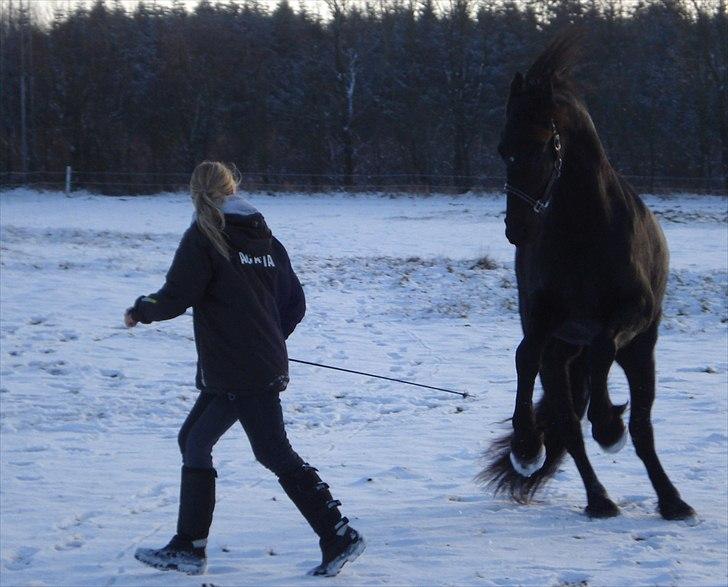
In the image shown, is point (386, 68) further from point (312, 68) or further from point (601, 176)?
point (601, 176)

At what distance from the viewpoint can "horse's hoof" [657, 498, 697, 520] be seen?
4785mm

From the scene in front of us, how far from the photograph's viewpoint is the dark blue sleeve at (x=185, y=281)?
3887mm

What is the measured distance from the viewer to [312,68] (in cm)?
3944

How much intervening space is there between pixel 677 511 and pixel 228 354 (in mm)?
2470

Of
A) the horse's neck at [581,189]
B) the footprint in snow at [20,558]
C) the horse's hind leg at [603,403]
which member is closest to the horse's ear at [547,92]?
the horse's neck at [581,189]

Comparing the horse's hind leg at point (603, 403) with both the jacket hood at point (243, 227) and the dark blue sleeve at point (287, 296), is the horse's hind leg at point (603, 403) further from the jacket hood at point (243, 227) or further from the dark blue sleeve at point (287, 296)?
the jacket hood at point (243, 227)

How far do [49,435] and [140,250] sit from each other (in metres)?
10.3

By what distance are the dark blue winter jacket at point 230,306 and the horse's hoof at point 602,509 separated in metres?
1.85

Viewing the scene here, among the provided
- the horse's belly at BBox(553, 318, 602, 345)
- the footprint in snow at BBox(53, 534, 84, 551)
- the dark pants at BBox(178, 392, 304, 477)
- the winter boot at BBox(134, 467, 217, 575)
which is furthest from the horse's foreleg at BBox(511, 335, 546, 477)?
the footprint in snow at BBox(53, 534, 84, 551)

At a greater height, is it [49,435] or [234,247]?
[234,247]

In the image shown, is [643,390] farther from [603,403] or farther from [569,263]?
[569,263]

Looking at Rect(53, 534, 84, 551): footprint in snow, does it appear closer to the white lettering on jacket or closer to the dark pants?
the dark pants

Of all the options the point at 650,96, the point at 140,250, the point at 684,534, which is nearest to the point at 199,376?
the point at 684,534

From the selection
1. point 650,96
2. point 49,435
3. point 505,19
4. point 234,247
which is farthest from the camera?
point 505,19
